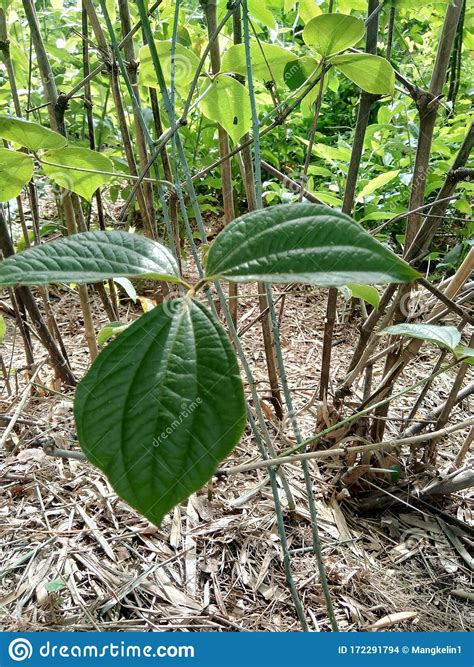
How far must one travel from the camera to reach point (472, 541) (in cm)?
74

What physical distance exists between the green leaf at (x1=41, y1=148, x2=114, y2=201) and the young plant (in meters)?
0.24

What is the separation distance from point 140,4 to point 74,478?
2.07 ft

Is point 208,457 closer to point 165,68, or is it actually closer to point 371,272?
point 371,272

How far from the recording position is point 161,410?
10.8 inches

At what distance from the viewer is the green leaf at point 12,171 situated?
0.50m

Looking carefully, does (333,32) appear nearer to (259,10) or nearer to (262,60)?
(262,60)

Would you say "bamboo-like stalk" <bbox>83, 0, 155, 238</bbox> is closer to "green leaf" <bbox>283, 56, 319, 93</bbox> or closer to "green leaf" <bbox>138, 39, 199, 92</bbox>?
"green leaf" <bbox>138, 39, 199, 92</bbox>

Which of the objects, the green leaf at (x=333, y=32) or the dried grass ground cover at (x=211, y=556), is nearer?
the green leaf at (x=333, y=32)

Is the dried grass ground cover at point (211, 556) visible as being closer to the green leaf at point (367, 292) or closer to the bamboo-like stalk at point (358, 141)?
the bamboo-like stalk at point (358, 141)

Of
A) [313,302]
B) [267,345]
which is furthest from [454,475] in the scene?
[313,302]

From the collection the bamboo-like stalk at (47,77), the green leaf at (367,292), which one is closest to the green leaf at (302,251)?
the green leaf at (367,292)

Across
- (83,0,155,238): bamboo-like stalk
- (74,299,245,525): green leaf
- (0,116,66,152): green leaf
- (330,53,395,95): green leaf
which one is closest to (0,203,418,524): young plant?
(74,299,245,525): green leaf

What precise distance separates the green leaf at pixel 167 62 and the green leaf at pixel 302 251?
0.33 meters

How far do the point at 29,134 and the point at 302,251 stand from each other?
313mm
